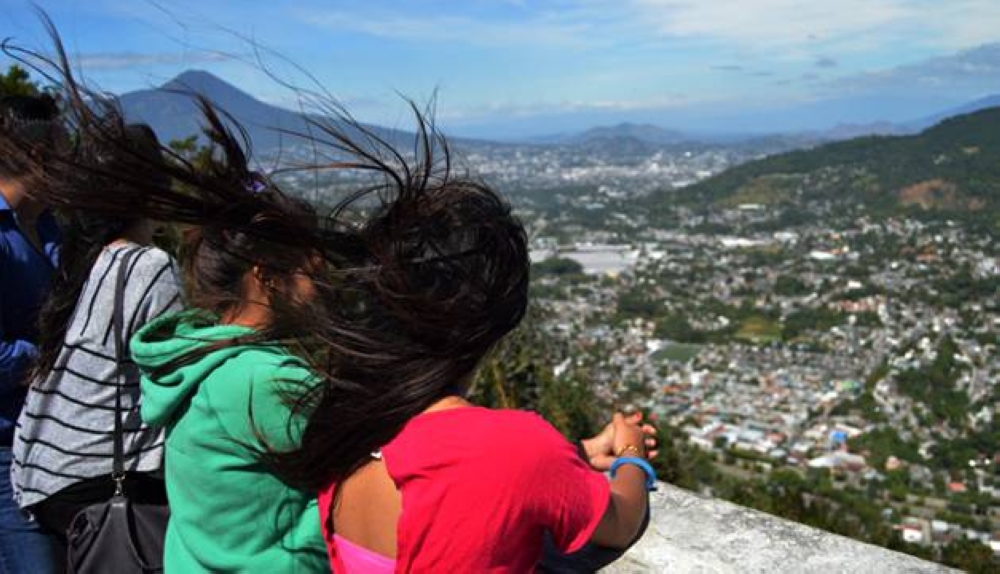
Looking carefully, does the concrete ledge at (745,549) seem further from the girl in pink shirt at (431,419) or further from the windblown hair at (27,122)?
the windblown hair at (27,122)

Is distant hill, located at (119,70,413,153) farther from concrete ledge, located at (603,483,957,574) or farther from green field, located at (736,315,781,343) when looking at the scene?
green field, located at (736,315,781,343)

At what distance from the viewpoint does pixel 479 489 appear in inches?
36.3

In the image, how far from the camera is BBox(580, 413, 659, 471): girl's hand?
141 centimetres

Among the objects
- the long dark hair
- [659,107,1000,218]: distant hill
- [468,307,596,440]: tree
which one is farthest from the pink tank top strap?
[659,107,1000,218]: distant hill

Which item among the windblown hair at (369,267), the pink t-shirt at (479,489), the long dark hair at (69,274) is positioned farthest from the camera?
the long dark hair at (69,274)

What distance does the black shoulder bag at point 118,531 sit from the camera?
1392mm

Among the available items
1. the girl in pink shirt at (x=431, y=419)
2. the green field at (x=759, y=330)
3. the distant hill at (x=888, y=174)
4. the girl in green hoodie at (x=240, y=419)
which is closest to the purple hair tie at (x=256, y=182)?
the girl in green hoodie at (x=240, y=419)

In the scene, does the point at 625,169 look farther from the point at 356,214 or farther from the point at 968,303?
the point at 356,214

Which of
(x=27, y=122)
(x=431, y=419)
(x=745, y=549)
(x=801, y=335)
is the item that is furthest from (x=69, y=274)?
(x=801, y=335)

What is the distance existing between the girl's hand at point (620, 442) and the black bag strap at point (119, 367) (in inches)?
34.3

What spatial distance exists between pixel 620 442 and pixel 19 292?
1.34 m

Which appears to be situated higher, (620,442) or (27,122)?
(27,122)

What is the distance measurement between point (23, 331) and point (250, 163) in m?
0.86

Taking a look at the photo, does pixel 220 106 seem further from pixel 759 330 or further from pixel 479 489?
pixel 759 330
